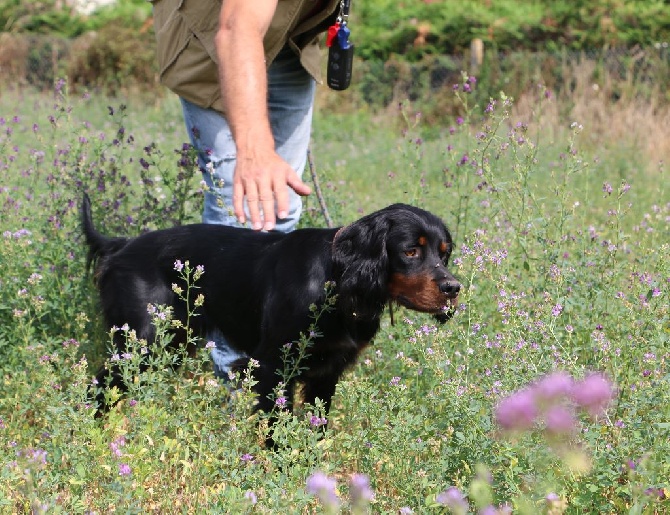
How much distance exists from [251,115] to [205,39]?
118 centimetres

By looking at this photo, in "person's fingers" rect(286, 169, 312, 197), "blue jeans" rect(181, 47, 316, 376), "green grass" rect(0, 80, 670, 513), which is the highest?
"person's fingers" rect(286, 169, 312, 197)

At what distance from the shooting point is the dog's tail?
13.8 feet

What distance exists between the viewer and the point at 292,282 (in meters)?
3.61

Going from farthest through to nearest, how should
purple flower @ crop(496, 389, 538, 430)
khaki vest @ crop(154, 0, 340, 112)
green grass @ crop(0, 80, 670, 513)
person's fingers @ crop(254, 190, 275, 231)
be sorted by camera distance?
khaki vest @ crop(154, 0, 340, 112) < green grass @ crop(0, 80, 670, 513) < person's fingers @ crop(254, 190, 275, 231) < purple flower @ crop(496, 389, 538, 430)

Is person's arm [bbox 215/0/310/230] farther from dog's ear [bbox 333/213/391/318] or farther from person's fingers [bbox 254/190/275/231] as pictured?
dog's ear [bbox 333/213/391/318]

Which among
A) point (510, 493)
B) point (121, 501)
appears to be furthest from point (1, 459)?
point (510, 493)

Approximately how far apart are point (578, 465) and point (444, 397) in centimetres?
157

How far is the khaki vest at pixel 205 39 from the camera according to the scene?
3707 mm

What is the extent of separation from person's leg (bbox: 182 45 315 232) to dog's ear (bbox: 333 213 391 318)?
617mm

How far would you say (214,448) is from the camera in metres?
2.80

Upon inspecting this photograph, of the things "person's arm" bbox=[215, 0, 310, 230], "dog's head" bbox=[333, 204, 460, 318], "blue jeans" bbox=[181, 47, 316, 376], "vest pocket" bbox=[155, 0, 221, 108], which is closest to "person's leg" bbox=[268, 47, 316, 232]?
"blue jeans" bbox=[181, 47, 316, 376]

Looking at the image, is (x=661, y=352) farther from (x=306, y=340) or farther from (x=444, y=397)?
(x=306, y=340)

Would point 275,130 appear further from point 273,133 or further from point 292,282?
point 292,282

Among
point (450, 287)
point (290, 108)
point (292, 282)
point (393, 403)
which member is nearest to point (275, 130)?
point (290, 108)
